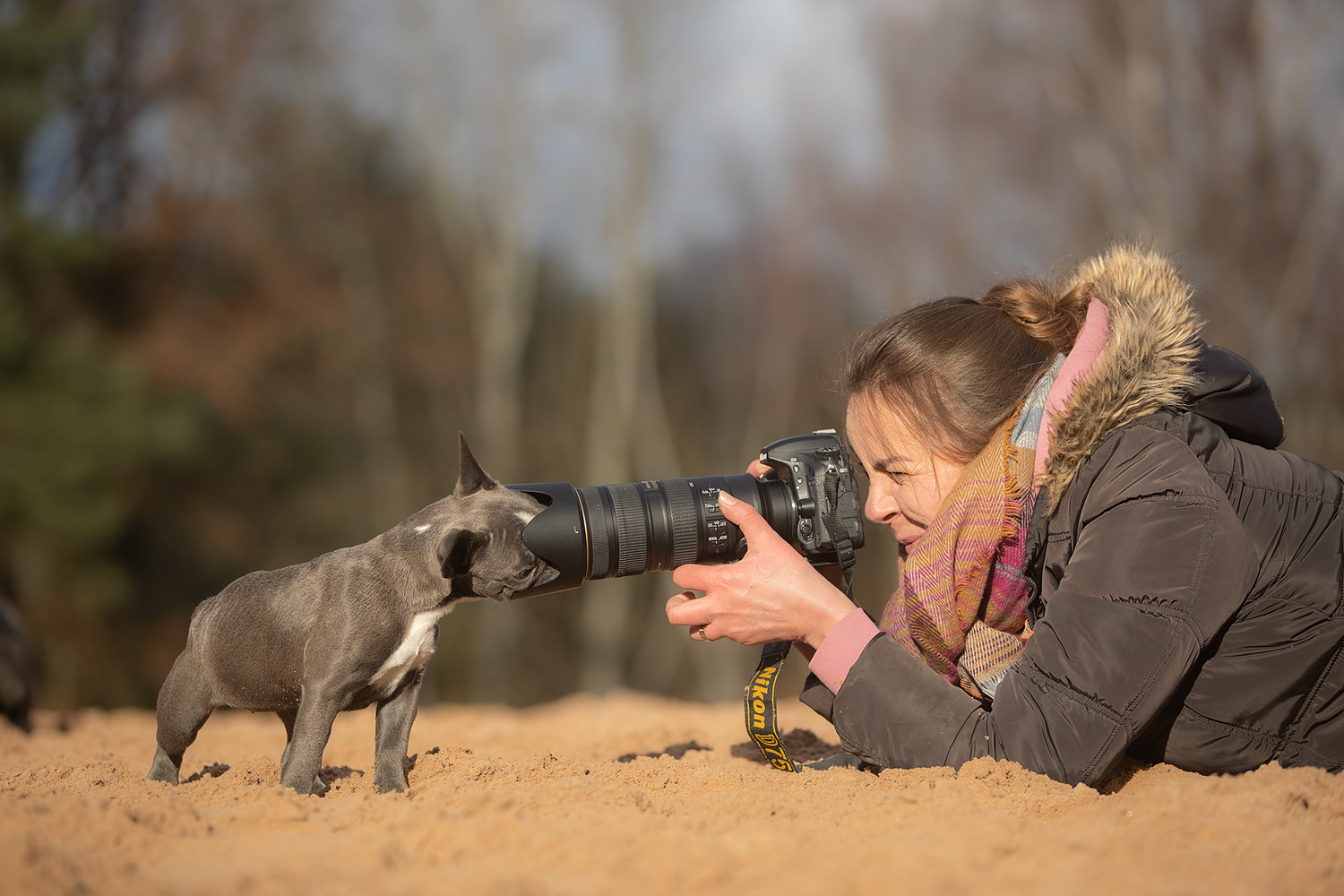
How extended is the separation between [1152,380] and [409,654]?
8.50 feet

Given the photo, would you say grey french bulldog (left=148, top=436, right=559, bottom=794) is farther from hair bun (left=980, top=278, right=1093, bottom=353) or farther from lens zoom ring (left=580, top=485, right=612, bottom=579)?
hair bun (left=980, top=278, right=1093, bottom=353)

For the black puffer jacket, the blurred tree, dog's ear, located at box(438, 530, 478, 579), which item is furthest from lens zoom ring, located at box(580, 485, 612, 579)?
the blurred tree

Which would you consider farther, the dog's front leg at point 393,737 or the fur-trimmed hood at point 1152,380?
the dog's front leg at point 393,737

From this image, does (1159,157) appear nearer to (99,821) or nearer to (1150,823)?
(1150,823)

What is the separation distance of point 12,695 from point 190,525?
1100 cm

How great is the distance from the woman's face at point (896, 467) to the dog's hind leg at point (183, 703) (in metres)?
2.56

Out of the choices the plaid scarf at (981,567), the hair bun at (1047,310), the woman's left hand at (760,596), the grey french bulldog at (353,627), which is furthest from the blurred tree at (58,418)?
the hair bun at (1047,310)

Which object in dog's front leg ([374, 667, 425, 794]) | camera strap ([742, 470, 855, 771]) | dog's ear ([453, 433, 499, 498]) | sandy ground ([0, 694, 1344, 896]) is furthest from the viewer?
dog's ear ([453, 433, 499, 498])

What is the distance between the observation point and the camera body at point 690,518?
3.25 m

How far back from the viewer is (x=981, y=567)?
3051mm

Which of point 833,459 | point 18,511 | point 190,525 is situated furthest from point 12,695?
point 190,525

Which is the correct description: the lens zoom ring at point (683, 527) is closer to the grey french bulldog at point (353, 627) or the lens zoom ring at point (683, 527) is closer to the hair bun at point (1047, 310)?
the grey french bulldog at point (353, 627)

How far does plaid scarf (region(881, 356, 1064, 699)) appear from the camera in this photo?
3.02 metres

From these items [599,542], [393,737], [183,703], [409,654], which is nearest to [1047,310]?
[599,542]
